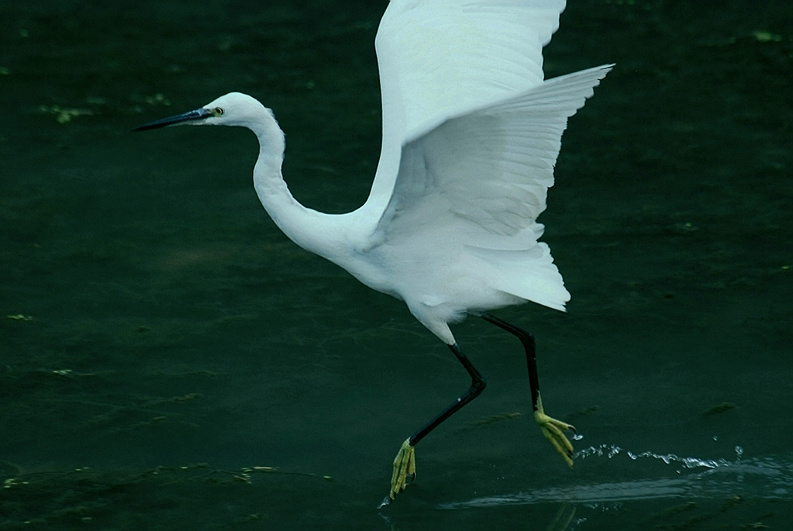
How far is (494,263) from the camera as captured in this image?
15.0 feet

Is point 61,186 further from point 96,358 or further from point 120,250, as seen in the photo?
point 96,358

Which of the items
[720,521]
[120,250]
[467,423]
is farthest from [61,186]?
[720,521]

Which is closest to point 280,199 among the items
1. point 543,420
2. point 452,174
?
point 452,174

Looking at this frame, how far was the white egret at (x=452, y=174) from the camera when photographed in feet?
12.7

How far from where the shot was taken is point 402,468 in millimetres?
4488

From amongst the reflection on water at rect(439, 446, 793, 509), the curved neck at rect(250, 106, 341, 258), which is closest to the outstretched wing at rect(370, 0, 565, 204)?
the curved neck at rect(250, 106, 341, 258)

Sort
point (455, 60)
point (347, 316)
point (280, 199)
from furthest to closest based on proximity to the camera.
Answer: point (347, 316) → point (455, 60) → point (280, 199)

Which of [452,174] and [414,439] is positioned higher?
[452,174]

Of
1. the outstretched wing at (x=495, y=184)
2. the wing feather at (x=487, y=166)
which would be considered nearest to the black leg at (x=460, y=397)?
the outstretched wing at (x=495, y=184)

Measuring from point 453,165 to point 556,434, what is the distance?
1.15m

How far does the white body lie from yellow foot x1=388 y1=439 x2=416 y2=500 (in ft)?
1.47

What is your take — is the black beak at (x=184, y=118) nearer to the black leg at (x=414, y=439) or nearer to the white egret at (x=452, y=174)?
the white egret at (x=452, y=174)

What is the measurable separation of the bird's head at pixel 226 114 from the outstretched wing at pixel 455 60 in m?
0.59

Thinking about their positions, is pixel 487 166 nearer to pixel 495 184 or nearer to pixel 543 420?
pixel 495 184
